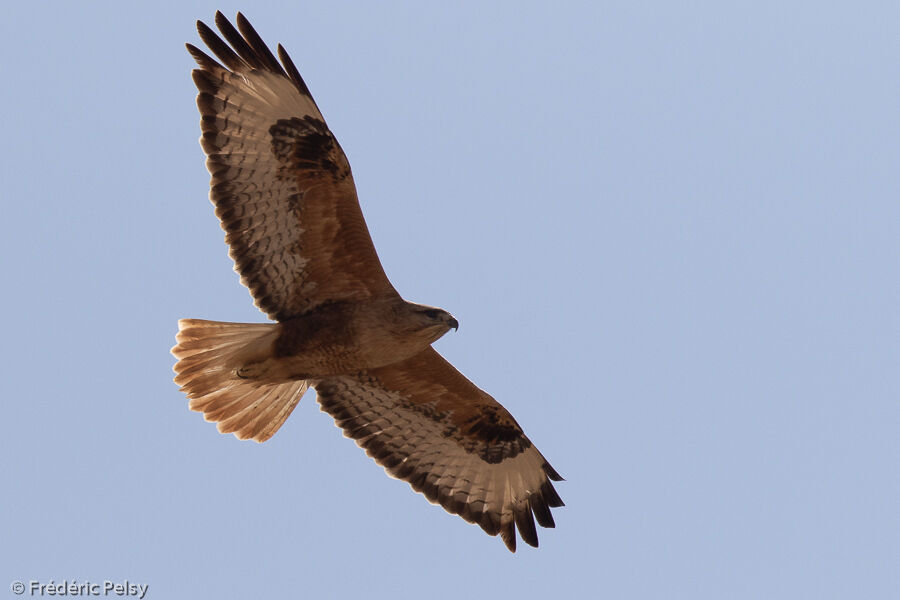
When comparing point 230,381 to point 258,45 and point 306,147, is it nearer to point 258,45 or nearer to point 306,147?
point 306,147

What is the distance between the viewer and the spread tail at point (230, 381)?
10.1 meters

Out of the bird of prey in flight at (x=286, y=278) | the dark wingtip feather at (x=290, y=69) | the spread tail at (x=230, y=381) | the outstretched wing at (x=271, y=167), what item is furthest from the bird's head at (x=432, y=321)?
the dark wingtip feather at (x=290, y=69)

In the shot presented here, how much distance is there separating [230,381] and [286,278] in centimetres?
101

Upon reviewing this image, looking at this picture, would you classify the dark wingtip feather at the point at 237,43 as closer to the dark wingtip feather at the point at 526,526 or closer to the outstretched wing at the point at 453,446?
the outstretched wing at the point at 453,446

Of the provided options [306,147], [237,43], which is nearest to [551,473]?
[306,147]

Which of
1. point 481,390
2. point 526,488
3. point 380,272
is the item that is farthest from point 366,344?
point 526,488

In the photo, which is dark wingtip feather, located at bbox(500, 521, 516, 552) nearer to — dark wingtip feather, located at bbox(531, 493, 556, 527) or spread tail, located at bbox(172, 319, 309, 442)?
dark wingtip feather, located at bbox(531, 493, 556, 527)

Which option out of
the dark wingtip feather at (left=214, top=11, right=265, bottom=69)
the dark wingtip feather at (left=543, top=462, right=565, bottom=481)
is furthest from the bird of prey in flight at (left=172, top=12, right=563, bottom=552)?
the dark wingtip feather at (left=543, top=462, right=565, bottom=481)

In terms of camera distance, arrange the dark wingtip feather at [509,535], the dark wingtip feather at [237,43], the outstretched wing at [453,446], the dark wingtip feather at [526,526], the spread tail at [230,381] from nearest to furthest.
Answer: the dark wingtip feather at [237,43] → the spread tail at [230,381] → the outstretched wing at [453,446] → the dark wingtip feather at [509,535] → the dark wingtip feather at [526,526]

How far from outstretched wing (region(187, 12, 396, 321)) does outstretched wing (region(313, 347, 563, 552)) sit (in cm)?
134

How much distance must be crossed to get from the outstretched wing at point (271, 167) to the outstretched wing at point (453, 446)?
4.41 ft

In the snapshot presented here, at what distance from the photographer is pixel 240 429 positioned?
10633mm

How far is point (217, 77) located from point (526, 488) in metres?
4.59

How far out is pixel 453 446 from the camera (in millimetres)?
11242
